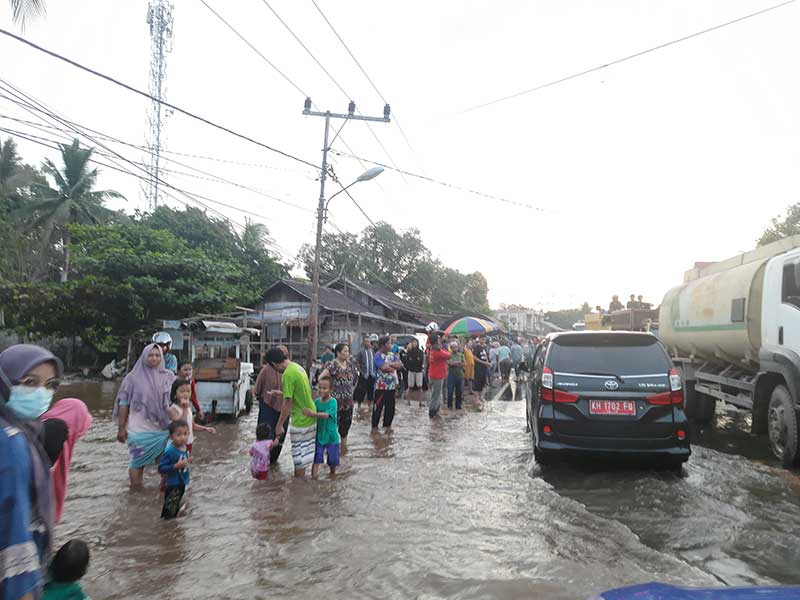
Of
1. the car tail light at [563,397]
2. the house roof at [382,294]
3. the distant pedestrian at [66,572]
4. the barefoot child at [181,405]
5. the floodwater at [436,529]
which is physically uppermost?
the house roof at [382,294]

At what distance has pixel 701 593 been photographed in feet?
6.95

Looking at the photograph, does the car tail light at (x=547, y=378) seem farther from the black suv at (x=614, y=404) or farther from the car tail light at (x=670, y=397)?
the car tail light at (x=670, y=397)

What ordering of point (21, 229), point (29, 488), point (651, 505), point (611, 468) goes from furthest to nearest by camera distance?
point (21, 229) → point (611, 468) → point (651, 505) → point (29, 488)

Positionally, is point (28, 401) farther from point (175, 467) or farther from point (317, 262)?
point (317, 262)

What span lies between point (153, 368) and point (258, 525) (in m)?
2.06

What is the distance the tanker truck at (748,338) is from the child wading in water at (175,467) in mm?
6313

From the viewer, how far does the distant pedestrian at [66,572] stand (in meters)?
2.19

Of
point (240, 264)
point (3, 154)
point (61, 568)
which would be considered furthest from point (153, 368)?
point (3, 154)

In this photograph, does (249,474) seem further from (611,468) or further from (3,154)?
(3,154)

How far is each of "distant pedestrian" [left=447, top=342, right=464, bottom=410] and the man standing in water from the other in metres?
6.34

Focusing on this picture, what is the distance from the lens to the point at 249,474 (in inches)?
271

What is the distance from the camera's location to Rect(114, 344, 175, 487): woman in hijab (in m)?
5.79

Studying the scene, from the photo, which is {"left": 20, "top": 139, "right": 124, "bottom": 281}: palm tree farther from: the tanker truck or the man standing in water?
the tanker truck

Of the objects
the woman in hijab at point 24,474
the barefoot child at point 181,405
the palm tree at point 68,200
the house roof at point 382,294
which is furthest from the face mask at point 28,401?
the palm tree at point 68,200
